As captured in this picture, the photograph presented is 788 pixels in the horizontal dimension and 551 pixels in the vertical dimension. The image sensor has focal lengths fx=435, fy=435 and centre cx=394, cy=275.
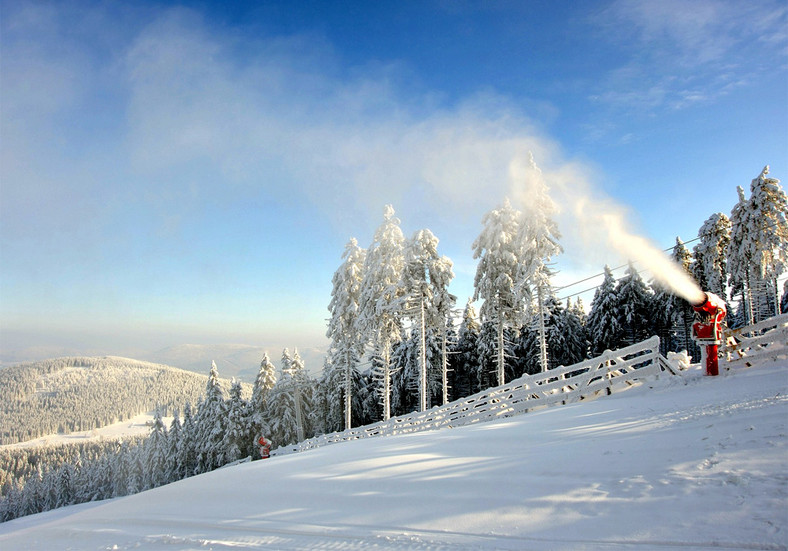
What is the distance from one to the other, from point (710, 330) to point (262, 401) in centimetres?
4392

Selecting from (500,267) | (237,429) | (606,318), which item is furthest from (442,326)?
(237,429)

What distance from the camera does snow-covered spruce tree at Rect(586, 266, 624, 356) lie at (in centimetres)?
4280

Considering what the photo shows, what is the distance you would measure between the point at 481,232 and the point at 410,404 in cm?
2703

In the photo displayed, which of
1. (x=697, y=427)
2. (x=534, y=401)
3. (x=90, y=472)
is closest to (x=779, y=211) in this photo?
(x=534, y=401)

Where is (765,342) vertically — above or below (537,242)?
below

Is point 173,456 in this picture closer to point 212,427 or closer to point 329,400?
point 212,427

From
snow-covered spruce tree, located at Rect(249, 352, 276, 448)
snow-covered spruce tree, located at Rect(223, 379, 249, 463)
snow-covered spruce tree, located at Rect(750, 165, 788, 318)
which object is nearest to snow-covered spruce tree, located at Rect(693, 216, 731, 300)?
snow-covered spruce tree, located at Rect(750, 165, 788, 318)

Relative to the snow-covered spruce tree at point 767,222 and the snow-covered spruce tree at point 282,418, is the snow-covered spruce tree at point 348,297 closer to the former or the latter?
the snow-covered spruce tree at point 282,418

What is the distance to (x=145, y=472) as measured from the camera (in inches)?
2311

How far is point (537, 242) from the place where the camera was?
25.4 m

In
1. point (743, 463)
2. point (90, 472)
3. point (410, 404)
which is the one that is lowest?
point (90, 472)

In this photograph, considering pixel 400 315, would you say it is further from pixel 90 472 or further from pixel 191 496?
pixel 90 472

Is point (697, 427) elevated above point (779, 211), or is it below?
below

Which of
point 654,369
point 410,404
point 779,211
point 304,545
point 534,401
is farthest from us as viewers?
point 410,404
